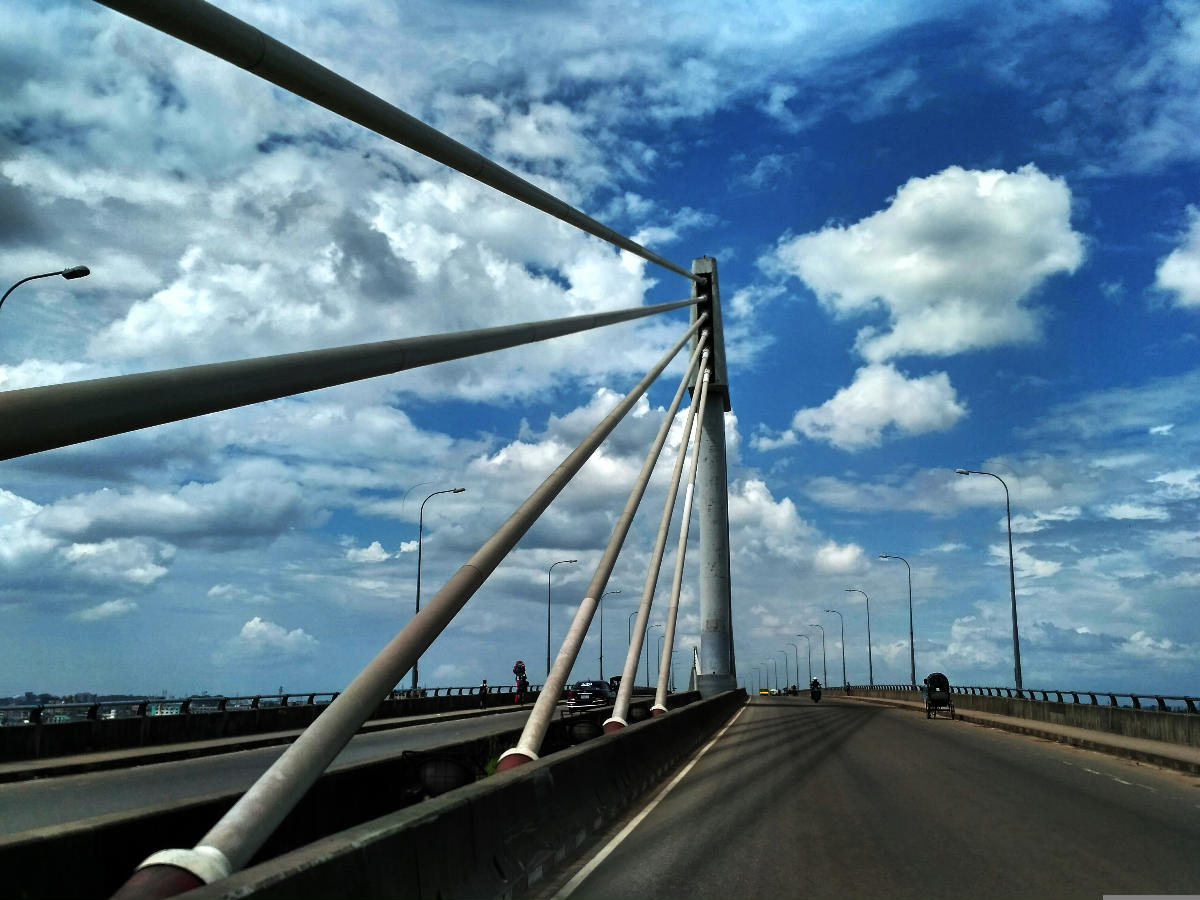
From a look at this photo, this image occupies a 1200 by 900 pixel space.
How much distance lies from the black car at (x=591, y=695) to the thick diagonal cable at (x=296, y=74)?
114 feet

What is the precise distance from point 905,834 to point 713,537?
40176 millimetres

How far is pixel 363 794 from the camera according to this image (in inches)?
405

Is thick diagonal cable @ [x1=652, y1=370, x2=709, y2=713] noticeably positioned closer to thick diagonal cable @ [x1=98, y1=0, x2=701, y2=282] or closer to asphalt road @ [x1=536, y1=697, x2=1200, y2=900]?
asphalt road @ [x1=536, y1=697, x2=1200, y2=900]

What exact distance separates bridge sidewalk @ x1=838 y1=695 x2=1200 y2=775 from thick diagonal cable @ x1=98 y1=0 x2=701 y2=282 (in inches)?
624

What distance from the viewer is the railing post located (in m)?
49.4

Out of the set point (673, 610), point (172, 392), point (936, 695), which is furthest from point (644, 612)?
point (936, 695)

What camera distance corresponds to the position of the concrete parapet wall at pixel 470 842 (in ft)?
16.1

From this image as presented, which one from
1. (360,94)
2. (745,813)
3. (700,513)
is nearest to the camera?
(360,94)

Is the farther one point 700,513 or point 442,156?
point 700,513

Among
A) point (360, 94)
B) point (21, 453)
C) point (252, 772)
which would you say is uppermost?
point (360, 94)

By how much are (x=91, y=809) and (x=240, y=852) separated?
965 centimetres

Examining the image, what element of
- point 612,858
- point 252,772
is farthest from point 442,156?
point 252,772

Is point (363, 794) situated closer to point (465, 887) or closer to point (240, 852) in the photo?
point (465, 887)

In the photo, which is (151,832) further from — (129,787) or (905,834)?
(129,787)
